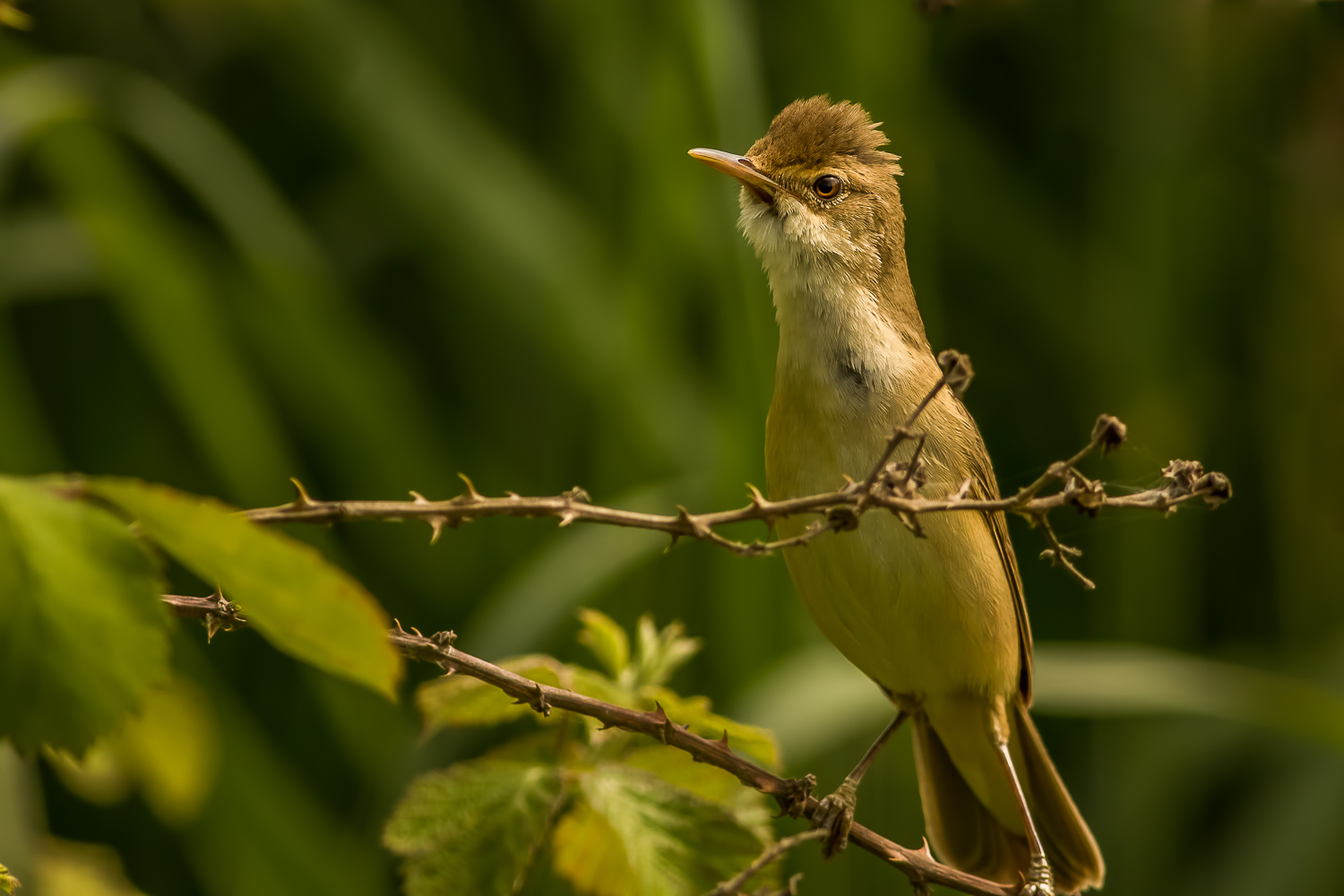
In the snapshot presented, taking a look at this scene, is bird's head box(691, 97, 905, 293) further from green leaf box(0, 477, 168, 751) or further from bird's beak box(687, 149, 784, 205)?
green leaf box(0, 477, 168, 751)

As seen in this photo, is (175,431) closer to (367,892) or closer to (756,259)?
(367,892)

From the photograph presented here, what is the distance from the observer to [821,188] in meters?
1.88

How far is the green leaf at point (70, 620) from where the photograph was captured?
636 millimetres

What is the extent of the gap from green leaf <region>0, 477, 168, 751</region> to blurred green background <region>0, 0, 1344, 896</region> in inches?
74.4

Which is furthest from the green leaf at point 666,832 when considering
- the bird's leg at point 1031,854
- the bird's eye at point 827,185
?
the bird's eye at point 827,185

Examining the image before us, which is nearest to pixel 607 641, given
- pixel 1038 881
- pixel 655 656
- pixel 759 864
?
pixel 655 656

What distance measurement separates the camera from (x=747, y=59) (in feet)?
9.18

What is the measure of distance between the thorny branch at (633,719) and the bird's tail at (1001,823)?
724 mm

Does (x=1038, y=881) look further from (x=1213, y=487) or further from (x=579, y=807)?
(x=1213, y=487)

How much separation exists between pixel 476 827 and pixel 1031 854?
3.89 feet

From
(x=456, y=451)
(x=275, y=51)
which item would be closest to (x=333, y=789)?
(x=456, y=451)

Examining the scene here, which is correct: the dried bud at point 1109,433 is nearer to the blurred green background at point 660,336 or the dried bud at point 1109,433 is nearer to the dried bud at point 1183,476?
the dried bud at point 1183,476

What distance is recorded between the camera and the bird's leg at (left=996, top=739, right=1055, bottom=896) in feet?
5.27

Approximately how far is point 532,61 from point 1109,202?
2.01 m
